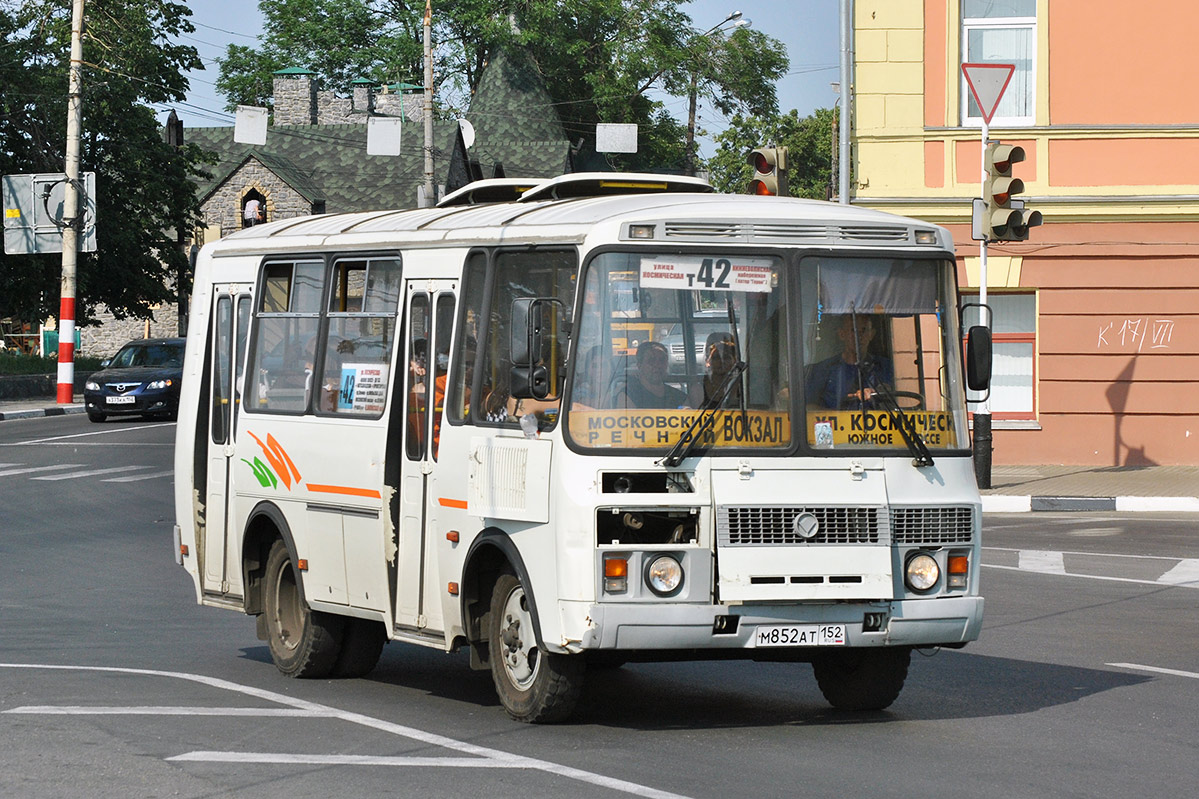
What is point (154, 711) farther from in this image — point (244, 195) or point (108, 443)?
point (244, 195)

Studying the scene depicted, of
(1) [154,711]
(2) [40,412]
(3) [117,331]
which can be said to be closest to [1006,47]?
(1) [154,711]

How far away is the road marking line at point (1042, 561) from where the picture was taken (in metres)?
15.7

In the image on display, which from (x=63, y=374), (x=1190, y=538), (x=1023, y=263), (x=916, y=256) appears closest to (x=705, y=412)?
(x=916, y=256)

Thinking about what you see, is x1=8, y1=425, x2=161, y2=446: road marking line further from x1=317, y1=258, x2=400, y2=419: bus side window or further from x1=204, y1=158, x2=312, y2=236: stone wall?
x1=204, y1=158, x2=312, y2=236: stone wall

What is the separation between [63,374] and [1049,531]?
91.9ft

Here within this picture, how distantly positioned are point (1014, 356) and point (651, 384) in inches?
736

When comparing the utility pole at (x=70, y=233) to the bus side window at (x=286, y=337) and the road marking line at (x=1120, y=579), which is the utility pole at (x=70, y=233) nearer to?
the road marking line at (x=1120, y=579)

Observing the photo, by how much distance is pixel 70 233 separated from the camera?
1652 inches

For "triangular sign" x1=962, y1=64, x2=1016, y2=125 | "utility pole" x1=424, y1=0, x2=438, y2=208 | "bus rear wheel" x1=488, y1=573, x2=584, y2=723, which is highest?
"utility pole" x1=424, y1=0, x2=438, y2=208

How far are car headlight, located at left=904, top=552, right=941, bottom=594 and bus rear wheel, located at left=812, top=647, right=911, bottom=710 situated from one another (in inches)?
19.9

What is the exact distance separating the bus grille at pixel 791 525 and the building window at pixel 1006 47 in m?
18.3

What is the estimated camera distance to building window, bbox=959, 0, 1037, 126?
84.3ft

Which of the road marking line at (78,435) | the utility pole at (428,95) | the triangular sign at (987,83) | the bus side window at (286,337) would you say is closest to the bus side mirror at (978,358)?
the bus side window at (286,337)

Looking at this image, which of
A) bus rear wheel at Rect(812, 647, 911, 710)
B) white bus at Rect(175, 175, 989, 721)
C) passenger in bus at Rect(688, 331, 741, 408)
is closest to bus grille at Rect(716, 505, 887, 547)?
white bus at Rect(175, 175, 989, 721)
